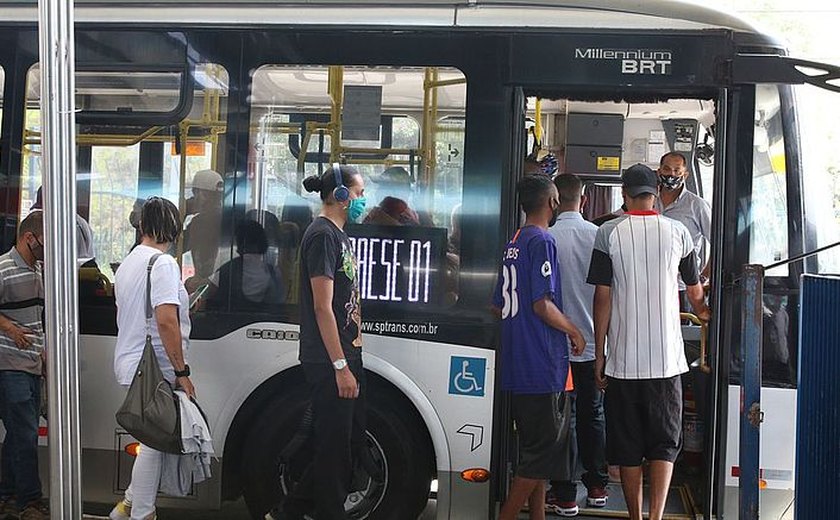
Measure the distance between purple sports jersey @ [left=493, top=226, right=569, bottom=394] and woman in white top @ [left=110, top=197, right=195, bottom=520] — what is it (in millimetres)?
1615

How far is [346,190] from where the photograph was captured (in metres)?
5.22

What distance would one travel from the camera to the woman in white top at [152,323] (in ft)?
16.9

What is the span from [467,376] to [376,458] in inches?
27.2

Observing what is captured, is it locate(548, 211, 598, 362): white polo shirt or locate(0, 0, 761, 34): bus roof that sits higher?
locate(0, 0, 761, 34): bus roof

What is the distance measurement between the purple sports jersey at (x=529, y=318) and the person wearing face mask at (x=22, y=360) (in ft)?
8.13

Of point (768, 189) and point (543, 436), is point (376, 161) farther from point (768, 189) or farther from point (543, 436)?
point (768, 189)

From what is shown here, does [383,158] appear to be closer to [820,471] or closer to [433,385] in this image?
[433,385]

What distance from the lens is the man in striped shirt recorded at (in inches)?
207

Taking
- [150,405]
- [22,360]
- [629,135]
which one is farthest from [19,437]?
[629,135]

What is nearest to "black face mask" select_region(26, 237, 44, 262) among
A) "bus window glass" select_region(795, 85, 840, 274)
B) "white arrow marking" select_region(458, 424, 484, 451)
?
"white arrow marking" select_region(458, 424, 484, 451)

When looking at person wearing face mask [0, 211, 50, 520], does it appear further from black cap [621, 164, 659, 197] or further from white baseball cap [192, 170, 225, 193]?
black cap [621, 164, 659, 197]

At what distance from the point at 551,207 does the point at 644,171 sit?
21.1 inches

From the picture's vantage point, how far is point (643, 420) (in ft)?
17.5

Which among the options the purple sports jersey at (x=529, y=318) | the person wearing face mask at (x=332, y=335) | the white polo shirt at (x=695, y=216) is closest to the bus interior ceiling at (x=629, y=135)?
the white polo shirt at (x=695, y=216)
